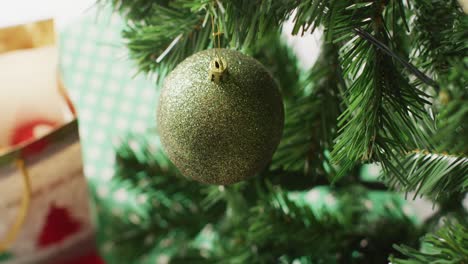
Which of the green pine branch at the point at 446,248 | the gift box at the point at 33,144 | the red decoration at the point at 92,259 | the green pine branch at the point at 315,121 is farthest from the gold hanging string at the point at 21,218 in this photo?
the green pine branch at the point at 446,248

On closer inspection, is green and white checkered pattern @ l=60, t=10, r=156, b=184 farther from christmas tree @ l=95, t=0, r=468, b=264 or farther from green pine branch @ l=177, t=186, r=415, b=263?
green pine branch @ l=177, t=186, r=415, b=263

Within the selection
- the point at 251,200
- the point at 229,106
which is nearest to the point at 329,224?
the point at 251,200

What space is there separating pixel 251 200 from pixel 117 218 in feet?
0.59

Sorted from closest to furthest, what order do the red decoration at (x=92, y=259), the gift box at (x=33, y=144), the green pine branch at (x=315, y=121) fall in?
the green pine branch at (x=315, y=121)
the gift box at (x=33, y=144)
the red decoration at (x=92, y=259)

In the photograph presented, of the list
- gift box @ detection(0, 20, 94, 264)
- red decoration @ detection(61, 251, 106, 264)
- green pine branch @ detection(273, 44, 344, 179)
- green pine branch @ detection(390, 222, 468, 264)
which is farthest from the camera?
red decoration @ detection(61, 251, 106, 264)

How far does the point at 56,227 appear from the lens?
0.57m

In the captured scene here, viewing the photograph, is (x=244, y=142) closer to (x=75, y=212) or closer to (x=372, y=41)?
(x=372, y=41)

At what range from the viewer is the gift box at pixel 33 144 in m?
0.50

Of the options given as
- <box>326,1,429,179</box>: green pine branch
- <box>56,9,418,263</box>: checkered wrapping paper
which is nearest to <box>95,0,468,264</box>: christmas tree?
<box>326,1,429,179</box>: green pine branch

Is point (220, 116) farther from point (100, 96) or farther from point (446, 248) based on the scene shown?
point (100, 96)

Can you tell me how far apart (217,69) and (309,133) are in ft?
0.47

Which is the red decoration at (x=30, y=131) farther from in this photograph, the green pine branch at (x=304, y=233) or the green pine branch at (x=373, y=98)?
the green pine branch at (x=373, y=98)

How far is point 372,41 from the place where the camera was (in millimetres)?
279

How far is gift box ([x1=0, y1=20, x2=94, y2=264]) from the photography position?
498 mm
